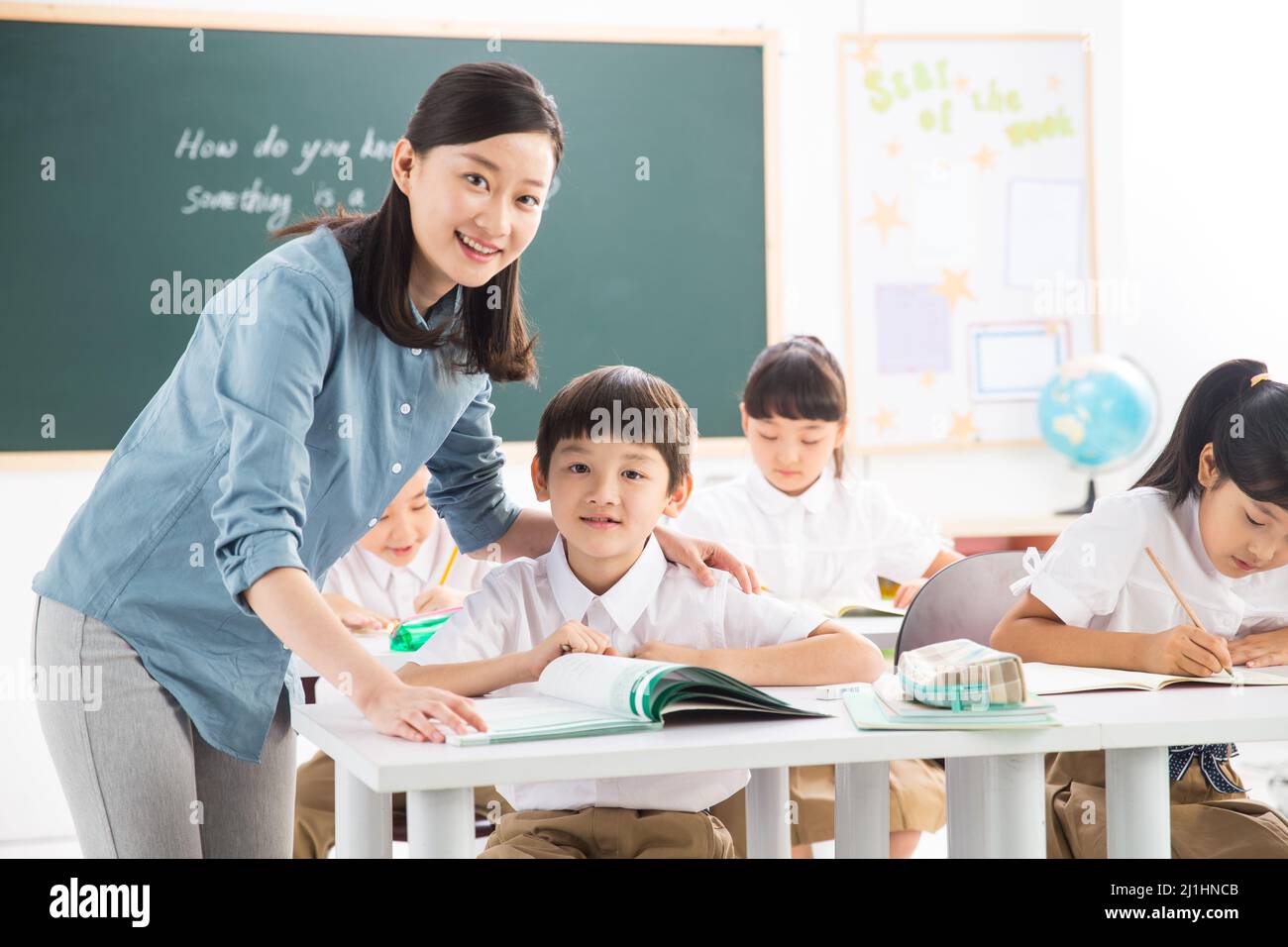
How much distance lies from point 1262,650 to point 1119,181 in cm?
287

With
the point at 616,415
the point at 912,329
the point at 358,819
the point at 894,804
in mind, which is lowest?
the point at 894,804

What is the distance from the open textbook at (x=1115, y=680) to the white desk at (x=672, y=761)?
17 centimetres

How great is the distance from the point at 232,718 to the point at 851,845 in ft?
2.79

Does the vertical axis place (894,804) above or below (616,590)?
below

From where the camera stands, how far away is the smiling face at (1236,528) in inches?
68.2

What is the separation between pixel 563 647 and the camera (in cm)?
149

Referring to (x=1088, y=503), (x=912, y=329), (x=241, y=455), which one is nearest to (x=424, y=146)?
(x=241, y=455)

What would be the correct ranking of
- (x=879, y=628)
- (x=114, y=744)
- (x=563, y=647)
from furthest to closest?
(x=879, y=628)
(x=563, y=647)
(x=114, y=744)

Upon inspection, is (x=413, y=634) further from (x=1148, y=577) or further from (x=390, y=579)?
(x=1148, y=577)

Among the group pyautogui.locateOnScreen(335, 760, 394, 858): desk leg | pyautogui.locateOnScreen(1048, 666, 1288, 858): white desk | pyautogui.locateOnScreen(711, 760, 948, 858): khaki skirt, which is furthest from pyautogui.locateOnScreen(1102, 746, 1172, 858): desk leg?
pyautogui.locateOnScreen(711, 760, 948, 858): khaki skirt

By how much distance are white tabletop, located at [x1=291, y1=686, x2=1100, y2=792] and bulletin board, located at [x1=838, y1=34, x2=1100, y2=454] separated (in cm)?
284

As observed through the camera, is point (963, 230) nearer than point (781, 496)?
No

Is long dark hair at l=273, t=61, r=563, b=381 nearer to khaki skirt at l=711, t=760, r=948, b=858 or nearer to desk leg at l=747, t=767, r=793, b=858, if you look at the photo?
desk leg at l=747, t=767, r=793, b=858

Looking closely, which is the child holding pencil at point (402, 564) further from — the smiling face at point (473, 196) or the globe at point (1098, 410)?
the globe at point (1098, 410)
